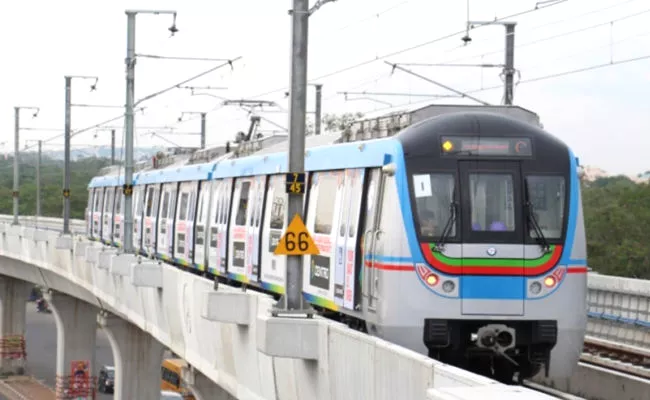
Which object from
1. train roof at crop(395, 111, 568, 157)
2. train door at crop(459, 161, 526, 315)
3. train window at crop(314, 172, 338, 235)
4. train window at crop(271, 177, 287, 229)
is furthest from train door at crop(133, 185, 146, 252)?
train door at crop(459, 161, 526, 315)

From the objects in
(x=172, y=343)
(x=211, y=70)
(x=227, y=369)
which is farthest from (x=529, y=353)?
(x=211, y=70)

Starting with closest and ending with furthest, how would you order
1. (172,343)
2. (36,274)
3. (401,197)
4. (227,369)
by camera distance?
(401,197), (227,369), (172,343), (36,274)

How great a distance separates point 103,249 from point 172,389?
24147 millimetres

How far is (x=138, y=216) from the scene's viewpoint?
3719 centimetres

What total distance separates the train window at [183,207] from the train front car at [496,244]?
1548cm

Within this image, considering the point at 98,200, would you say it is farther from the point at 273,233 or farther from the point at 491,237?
the point at 491,237

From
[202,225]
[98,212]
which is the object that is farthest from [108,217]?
[202,225]

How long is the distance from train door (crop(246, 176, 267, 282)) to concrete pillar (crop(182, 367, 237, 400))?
6281 millimetres

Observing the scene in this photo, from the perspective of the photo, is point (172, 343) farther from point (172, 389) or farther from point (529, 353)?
point (172, 389)

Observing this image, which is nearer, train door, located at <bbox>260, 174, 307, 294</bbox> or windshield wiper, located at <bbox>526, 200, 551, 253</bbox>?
windshield wiper, located at <bbox>526, 200, 551, 253</bbox>

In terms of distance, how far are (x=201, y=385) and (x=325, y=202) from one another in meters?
11.8

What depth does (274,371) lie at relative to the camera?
16641 millimetres

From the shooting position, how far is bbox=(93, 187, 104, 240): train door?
1829 inches

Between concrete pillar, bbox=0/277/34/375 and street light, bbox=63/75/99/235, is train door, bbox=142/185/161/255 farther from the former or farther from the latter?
concrete pillar, bbox=0/277/34/375
